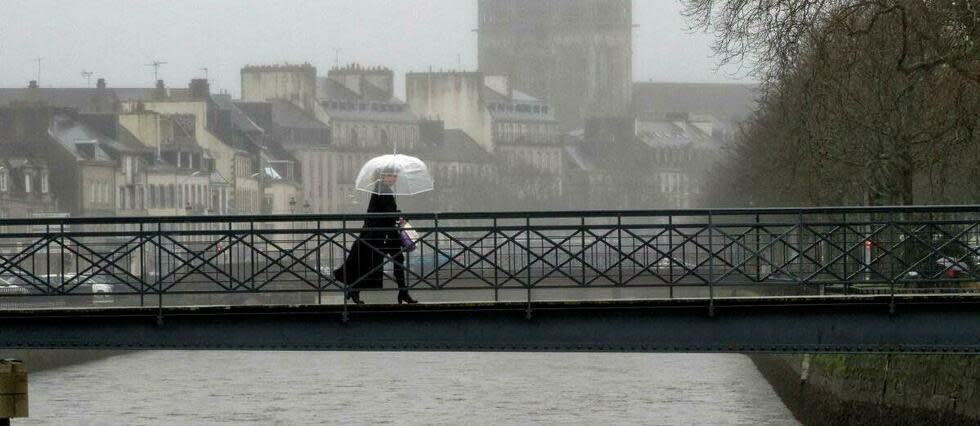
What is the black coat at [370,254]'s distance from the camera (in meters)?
27.5

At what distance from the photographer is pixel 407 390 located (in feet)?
187

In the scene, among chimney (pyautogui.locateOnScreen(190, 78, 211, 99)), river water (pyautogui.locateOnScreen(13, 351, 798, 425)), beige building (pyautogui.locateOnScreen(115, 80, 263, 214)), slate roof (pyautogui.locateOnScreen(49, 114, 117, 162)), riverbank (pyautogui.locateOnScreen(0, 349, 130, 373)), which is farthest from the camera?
chimney (pyautogui.locateOnScreen(190, 78, 211, 99))

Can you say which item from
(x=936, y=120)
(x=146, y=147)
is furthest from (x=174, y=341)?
(x=146, y=147)

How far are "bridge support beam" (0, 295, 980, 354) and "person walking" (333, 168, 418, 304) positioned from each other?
0.44 meters

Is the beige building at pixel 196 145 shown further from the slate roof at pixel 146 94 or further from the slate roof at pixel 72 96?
the slate roof at pixel 72 96

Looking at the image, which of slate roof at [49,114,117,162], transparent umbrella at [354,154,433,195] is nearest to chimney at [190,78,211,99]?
slate roof at [49,114,117,162]

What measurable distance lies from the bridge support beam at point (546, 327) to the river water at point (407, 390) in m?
18.0

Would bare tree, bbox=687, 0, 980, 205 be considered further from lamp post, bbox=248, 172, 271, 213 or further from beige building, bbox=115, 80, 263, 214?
lamp post, bbox=248, 172, 271, 213

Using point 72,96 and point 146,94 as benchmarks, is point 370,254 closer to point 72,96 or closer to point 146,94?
point 146,94

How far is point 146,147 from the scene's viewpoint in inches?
5891

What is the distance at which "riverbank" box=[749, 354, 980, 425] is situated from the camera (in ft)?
108

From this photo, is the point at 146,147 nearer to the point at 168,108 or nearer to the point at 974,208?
the point at 168,108

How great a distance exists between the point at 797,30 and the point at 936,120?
5098mm

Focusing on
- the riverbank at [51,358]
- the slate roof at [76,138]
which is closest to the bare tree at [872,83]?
the riverbank at [51,358]
